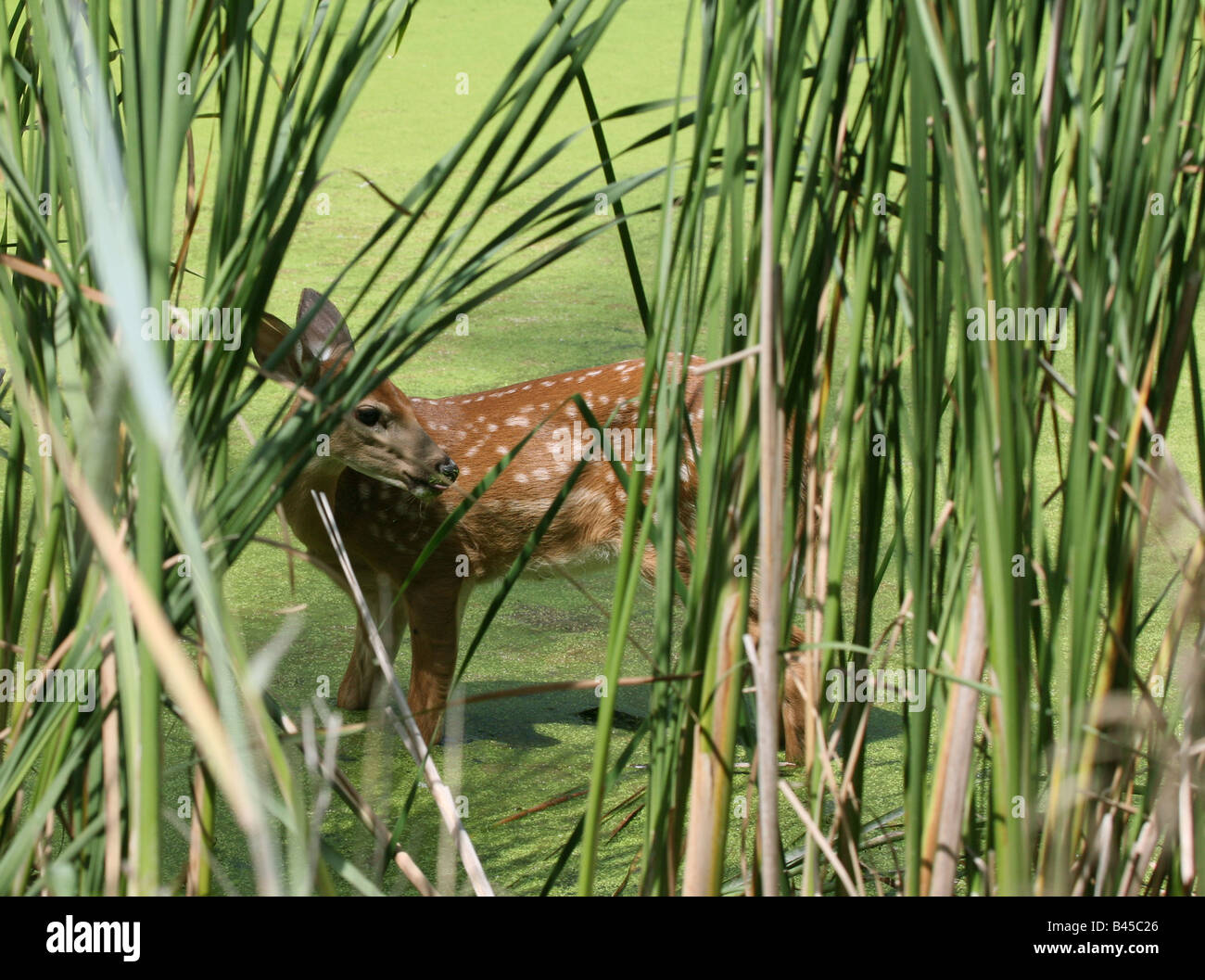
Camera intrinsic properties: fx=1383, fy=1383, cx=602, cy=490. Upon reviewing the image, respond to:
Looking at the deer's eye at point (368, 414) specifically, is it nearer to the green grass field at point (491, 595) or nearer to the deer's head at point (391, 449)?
the deer's head at point (391, 449)

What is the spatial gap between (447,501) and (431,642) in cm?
36

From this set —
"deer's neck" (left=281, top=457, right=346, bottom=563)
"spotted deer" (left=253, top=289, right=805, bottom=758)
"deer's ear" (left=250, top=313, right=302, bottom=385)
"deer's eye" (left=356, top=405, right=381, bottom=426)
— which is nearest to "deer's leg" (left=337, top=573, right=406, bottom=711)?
"spotted deer" (left=253, top=289, right=805, bottom=758)

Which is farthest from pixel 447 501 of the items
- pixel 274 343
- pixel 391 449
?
pixel 274 343

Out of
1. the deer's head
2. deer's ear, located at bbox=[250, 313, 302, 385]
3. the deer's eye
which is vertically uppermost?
deer's ear, located at bbox=[250, 313, 302, 385]

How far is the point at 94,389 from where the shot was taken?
85 centimetres

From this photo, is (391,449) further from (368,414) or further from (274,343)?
(274,343)

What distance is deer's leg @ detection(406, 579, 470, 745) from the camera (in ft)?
8.74

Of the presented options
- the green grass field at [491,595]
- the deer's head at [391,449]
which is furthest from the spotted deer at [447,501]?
the green grass field at [491,595]

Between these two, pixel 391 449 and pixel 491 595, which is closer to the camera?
pixel 391 449

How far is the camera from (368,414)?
2.67 m

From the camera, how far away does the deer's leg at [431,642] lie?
2.66 meters

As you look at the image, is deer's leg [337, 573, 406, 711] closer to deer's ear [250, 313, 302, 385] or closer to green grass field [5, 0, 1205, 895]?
green grass field [5, 0, 1205, 895]

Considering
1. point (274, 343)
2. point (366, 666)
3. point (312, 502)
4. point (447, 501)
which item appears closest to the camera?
point (274, 343)
